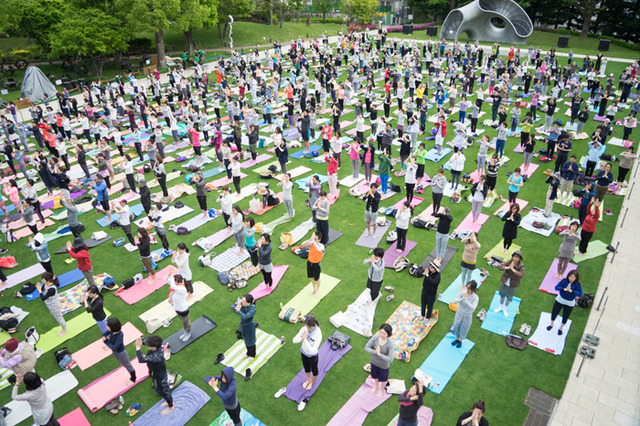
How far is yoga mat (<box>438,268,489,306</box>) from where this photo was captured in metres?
10.9

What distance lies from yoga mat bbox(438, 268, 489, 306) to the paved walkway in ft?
9.11

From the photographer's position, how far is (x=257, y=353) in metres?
9.55

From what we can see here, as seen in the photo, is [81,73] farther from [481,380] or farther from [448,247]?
[481,380]

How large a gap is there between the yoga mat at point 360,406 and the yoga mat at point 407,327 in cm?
112

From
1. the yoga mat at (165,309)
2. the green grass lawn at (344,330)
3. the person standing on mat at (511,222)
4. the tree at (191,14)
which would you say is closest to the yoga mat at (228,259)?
the green grass lawn at (344,330)

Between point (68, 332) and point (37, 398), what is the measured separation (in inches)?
148

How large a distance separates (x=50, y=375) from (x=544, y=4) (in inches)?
2726

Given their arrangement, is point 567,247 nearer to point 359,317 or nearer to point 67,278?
point 359,317

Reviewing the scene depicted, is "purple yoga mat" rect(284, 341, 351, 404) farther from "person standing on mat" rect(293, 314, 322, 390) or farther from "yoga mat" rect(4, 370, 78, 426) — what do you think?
"yoga mat" rect(4, 370, 78, 426)

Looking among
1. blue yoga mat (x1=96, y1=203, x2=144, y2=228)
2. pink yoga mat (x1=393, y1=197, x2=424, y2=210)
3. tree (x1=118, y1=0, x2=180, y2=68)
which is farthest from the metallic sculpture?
blue yoga mat (x1=96, y1=203, x2=144, y2=228)

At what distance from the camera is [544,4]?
5581cm

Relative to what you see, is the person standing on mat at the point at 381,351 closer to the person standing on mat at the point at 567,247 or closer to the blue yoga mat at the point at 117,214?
the person standing on mat at the point at 567,247

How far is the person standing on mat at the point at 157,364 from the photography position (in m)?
7.52

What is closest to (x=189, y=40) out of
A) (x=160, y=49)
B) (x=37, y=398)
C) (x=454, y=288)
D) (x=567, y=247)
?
(x=160, y=49)
